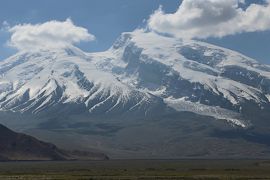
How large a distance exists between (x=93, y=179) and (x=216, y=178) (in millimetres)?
31331

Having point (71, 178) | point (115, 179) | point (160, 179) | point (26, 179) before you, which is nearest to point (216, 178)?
point (160, 179)

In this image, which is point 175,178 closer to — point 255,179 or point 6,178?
point 255,179

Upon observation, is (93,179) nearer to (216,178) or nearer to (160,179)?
(160,179)

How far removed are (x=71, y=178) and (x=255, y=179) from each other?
46571mm

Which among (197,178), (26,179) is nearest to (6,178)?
(26,179)

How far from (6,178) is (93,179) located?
22.2 m

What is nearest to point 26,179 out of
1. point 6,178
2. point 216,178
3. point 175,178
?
point 6,178

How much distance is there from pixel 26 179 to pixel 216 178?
47699 mm

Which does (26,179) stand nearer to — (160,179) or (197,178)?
(160,179)

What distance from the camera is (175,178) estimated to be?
6260 inches

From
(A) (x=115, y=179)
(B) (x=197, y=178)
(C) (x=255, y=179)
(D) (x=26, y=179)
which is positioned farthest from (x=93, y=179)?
(C) (x=255, y=179)

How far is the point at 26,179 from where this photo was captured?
151 m

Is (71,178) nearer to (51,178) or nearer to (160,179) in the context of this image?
(51,178)

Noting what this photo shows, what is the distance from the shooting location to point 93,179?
15238cm
